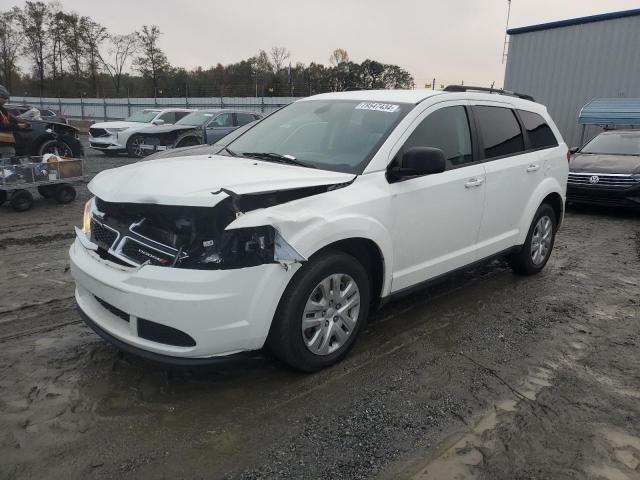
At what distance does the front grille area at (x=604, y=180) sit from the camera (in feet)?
28.4

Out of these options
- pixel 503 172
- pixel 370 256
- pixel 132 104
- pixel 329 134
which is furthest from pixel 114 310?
pixel 132 104

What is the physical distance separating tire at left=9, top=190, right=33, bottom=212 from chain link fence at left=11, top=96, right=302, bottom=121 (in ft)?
68.1

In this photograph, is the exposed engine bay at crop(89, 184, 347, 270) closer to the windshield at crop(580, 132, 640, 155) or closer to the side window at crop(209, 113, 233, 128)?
the windshield at crop(580, 132, 640, 155)

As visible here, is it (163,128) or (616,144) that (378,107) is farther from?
(163,128)

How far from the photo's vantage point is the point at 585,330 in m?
4.05

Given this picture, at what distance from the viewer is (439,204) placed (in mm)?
3742

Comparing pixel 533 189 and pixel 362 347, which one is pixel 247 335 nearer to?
pixel 362 347

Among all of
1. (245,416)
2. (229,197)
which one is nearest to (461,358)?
(245,416)

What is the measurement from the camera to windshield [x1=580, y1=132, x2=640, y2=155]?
9.73 meters

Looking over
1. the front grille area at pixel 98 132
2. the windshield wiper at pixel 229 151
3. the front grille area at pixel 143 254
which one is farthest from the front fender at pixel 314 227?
the front grille area at pixel 98 132


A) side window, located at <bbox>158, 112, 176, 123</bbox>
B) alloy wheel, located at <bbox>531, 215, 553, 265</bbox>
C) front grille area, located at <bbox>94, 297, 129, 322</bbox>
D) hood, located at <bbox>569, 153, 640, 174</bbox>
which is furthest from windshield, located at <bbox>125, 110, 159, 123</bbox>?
front grille area, located at <bbox>94, 297, 129, 322</bbox>

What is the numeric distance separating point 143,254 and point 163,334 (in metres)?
0.46

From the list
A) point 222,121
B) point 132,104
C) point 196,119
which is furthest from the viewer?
point 132,104

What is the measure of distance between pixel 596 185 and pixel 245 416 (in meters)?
8.48
